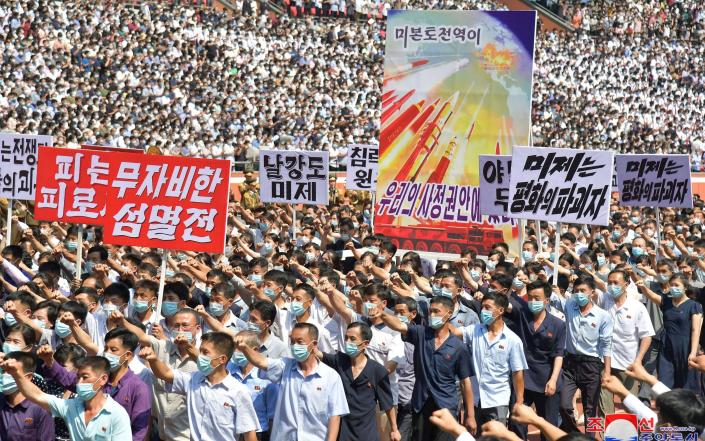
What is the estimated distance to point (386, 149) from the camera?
17.6 meters

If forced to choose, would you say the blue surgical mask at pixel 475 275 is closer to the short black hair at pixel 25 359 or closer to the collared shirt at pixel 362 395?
the collared shirt at pixel 362 395

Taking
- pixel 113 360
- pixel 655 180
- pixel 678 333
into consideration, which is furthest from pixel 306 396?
pixel 655 180

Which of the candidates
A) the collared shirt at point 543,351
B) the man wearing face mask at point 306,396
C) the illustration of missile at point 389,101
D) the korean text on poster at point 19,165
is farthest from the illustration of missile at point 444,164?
the man wearing face mask at point 306,396

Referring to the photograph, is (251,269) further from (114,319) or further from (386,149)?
(386,149)

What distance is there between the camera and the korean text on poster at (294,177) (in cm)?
1578

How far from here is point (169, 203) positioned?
383 inches

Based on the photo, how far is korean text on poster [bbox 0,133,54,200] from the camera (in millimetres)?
13672

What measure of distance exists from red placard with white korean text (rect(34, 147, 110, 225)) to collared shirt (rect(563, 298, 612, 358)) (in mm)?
3859

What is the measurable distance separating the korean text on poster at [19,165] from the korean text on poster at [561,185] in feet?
16.6

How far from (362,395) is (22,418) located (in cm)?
196

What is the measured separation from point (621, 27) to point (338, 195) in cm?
2325

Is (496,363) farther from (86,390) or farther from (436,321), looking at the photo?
(86,390)

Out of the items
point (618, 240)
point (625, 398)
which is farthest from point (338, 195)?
point (625, 398)

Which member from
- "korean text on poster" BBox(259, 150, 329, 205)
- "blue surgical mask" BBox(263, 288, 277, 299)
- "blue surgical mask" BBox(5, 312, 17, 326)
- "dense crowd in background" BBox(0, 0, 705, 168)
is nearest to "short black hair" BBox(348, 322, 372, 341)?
"blue surgical mask" BBox(263, 288, 277, 299)
